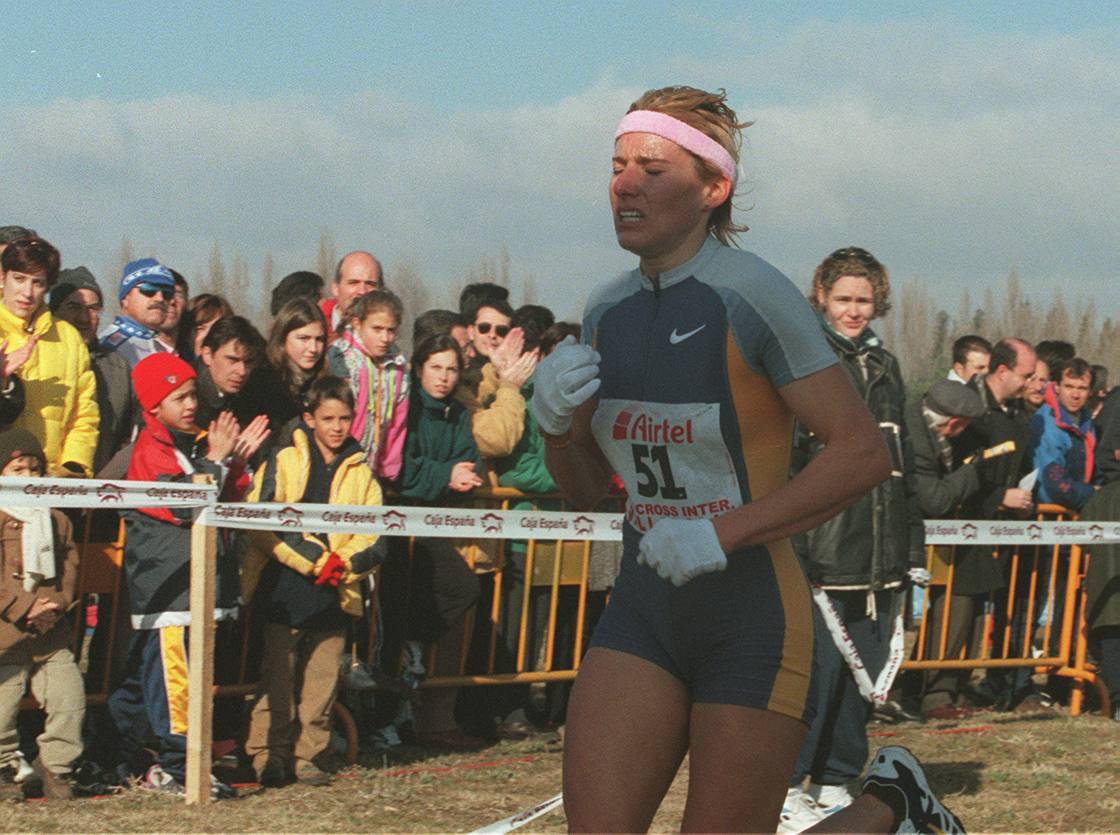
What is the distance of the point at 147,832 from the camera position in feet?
21.7

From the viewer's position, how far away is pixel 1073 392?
11320 mm

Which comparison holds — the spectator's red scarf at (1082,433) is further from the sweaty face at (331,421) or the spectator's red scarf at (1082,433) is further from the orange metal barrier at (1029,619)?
the sweaty face at (331,421)

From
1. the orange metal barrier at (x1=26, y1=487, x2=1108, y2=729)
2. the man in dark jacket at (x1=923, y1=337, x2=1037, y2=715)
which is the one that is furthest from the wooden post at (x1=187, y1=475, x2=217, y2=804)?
the man in dark jacket at (x1=923, y1=337, x2=1037, y2=715)

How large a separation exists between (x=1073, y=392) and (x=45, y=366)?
6.84m

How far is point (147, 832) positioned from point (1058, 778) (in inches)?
172

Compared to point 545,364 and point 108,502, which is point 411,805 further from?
point 545,364

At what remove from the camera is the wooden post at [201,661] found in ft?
23.1

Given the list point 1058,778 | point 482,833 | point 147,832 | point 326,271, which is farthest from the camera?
point 326,271

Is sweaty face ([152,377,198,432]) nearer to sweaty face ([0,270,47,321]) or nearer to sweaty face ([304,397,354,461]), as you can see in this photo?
sweaty face ([304,397,354,461])

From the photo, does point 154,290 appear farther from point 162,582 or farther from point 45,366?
point 162,582

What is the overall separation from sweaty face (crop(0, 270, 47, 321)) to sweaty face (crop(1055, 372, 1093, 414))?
6.73 m

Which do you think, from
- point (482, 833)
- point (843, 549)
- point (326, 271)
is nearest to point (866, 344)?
point (843, 549)

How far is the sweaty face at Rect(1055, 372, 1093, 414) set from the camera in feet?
37.1

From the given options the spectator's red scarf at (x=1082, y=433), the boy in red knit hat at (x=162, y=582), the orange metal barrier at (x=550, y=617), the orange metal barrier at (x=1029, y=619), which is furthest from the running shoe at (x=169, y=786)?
the spectator's red scarf at (x=1082, y=433)
